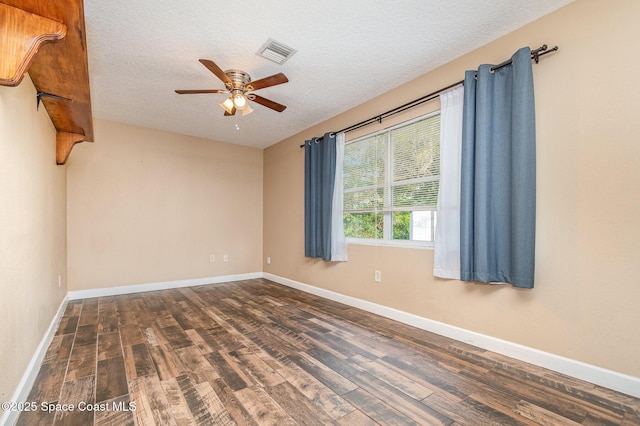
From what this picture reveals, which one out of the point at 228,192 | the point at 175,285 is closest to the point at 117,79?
the point at 228,192

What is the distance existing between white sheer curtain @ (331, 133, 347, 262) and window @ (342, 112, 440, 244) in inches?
2.7

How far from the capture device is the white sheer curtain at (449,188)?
2.55 m

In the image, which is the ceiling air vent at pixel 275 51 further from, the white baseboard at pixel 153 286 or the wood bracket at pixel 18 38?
the white baseboard at pixel 153 286

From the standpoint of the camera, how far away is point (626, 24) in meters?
1.77

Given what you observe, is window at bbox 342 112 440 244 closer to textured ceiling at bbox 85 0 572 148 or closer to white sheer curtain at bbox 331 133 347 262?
white sheer curtain at bbox 331 133 347 262

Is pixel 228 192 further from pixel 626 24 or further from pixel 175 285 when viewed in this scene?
pixel 626 24

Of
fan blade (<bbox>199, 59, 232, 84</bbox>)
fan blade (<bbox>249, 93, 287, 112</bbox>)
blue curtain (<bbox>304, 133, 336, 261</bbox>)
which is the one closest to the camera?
fan blade (<bbox>199, 59, 232, 84</bbox>)

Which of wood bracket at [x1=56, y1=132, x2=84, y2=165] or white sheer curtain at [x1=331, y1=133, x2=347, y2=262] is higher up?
wood bracket at [x1=56, y1=132, x2=84, y2=165]

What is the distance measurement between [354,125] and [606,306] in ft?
9.44

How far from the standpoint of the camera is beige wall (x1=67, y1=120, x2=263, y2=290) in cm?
399

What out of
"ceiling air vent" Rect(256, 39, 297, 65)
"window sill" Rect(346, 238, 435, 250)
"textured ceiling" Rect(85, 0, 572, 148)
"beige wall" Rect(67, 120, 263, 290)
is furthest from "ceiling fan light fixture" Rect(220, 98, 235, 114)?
"beige wall" Rect(67, 120, 263, 290)

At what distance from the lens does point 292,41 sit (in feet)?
7.72

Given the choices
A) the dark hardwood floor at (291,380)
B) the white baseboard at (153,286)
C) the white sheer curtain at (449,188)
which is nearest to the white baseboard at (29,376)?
the dark hardwood floor at (291,380)

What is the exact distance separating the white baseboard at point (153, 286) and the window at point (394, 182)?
8.38 ft
